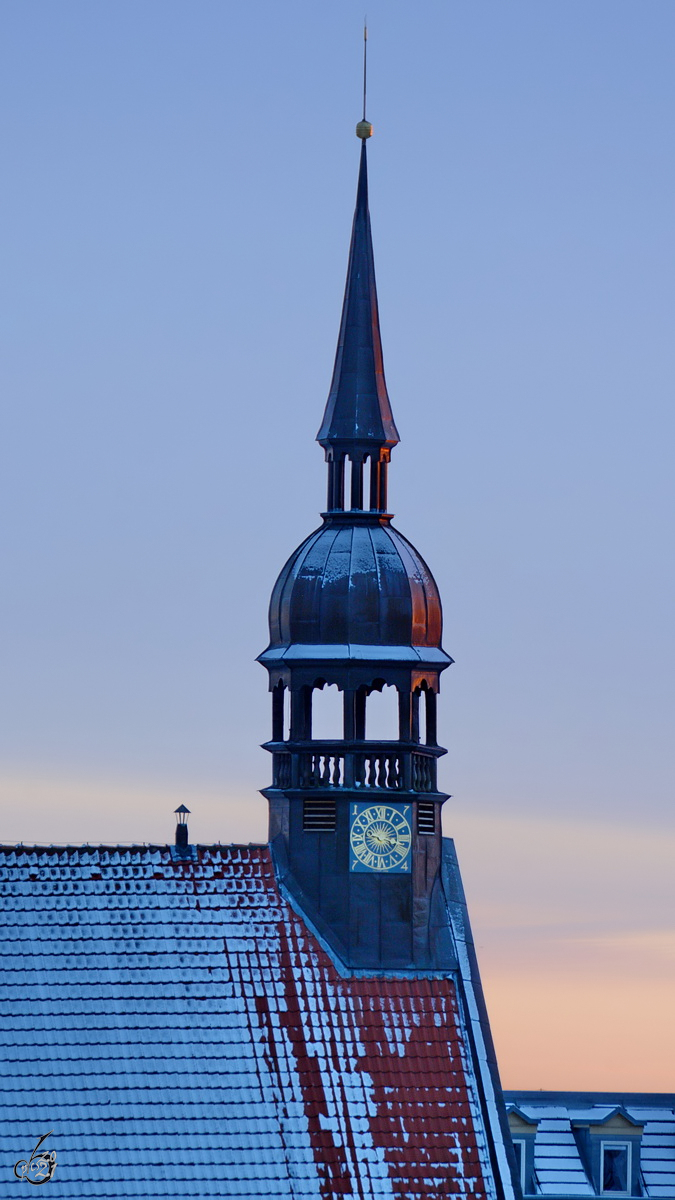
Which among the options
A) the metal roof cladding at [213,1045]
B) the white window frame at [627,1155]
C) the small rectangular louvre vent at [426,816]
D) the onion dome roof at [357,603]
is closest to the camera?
the metal roof cladding at [213,1045]

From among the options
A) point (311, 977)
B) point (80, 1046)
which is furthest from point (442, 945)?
point (80, 1046)

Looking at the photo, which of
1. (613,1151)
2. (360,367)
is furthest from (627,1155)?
(360,367)

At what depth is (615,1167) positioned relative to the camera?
349 ft

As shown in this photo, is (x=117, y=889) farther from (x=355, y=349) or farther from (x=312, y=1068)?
(x=355, y=349)

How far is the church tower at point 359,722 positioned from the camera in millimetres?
93938

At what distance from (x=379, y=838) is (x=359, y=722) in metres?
2.92

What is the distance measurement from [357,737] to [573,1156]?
17669 mm

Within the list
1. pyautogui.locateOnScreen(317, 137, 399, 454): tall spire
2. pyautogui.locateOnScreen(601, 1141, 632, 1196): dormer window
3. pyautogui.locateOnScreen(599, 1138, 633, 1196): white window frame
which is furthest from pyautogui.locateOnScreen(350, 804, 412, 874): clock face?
pyautogui.locateOnScreen(601, 1141, 632, 1196): dormer window

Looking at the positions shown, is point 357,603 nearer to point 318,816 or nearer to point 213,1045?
point 318,816

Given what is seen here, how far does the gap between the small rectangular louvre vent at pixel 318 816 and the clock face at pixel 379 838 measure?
1.68 feet

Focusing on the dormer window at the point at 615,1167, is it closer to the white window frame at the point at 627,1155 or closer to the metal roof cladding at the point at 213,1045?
the white window frame at the point at 627,1155

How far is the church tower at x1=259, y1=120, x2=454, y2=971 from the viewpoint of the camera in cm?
9394

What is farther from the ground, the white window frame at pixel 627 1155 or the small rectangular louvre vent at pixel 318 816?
the small rectangular louvre vent at pixel 318 816

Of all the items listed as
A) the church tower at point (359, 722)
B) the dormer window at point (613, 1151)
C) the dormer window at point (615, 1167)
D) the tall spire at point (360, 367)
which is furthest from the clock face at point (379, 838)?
the dormer window at point (615, 1167)
